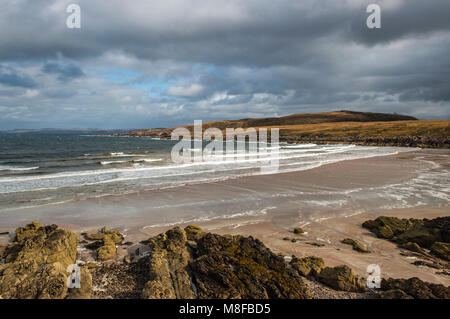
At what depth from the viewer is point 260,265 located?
6320 mm

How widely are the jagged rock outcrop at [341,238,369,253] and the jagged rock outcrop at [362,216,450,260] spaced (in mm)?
1435

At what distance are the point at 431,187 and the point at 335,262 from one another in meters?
15.4

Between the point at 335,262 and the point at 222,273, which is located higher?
the point at 222,273

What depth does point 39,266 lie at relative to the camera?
6.55m

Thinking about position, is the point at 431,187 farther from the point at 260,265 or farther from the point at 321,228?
the point at 260,265

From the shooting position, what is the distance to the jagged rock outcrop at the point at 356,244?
862 centimetres

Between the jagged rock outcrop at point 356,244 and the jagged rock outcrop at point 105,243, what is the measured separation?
8.08 meters

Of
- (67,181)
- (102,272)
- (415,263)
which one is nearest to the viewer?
(102,272)

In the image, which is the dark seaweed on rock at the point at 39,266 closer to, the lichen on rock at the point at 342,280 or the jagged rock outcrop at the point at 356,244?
the lichen on rock at the point at 342,280

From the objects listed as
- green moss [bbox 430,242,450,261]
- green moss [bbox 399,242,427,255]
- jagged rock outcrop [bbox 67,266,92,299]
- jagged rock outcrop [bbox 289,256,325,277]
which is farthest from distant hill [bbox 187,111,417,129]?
jagged rock outcrop [bbox 67,266,92,299]

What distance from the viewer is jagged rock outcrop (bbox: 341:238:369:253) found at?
8617 mm

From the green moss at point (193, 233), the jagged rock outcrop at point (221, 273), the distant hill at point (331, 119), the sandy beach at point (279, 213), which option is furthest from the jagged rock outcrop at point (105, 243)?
the distant hill at point (331, 119)
